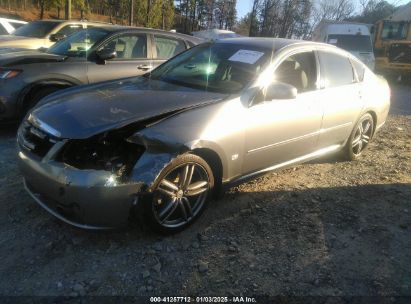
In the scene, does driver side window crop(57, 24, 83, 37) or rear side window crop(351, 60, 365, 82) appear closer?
rear side window crop(351, 60, 365, 82)

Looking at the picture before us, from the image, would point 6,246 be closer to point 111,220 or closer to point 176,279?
point 111,220

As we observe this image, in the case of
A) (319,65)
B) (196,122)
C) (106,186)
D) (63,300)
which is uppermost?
(319,65)

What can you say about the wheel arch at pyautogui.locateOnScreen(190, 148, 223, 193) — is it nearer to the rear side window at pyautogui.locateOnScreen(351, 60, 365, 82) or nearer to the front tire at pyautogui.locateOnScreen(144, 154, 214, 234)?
the front tire at pyautogui.locateOnScreen(144, 154, 214, 234)

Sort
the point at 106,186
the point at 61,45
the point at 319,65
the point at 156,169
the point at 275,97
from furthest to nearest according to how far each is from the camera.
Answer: the point at 61,45 < the point at 319,65 < the point at 275,97 < the point at 156,169 < the point at 106,186

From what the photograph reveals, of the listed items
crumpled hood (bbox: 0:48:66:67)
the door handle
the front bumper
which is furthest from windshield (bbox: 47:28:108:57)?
the front bumper

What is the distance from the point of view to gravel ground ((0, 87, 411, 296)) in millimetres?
2699

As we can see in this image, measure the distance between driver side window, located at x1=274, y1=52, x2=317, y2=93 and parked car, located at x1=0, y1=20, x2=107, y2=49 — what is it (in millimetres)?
6720

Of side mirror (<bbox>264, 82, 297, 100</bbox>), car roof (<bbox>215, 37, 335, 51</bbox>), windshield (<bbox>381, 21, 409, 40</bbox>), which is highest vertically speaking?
windshield (<bbox>381, 21, 409, 40</bbox>)

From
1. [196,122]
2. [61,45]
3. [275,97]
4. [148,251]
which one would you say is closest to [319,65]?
[275,97]

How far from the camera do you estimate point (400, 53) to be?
18250 millimetres

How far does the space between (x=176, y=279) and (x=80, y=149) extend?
3.98ft

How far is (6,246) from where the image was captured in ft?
9.68

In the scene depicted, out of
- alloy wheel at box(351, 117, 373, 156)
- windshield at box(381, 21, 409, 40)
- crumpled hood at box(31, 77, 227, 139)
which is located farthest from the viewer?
windshield at box(381, 21, 409, 40)

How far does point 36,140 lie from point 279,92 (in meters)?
2.22
